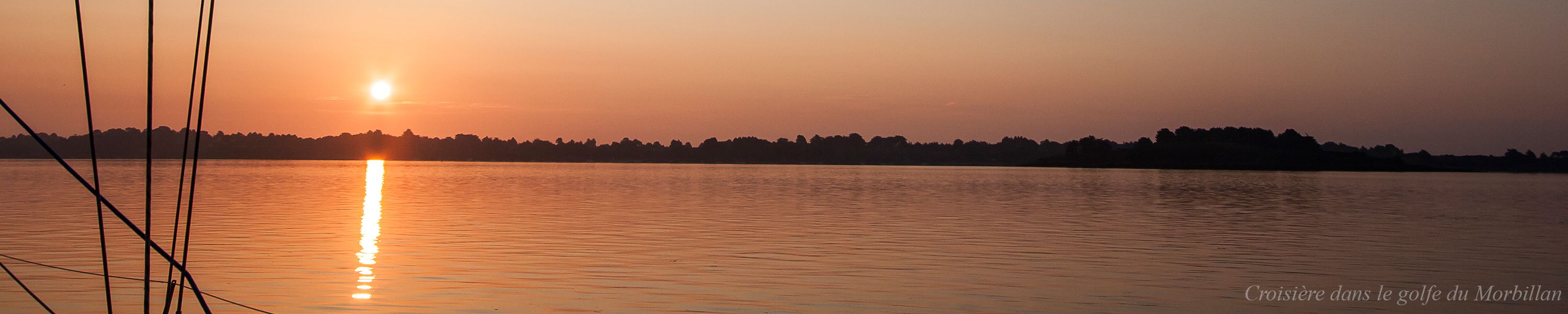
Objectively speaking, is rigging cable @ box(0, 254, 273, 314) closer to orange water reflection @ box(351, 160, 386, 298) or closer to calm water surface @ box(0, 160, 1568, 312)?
calm water surface @ box(0, 160, 1568, 312)

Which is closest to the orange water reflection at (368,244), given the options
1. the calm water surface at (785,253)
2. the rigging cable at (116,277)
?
the calm water surface at (785,253)

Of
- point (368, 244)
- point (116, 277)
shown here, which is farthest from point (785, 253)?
point (116, 277)

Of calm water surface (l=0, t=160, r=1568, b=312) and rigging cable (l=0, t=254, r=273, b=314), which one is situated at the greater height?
calm water surface (l=0, t=160, r=1568, b=312)

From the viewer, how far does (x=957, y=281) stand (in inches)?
768

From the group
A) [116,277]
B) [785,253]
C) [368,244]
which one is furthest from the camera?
[368,244]

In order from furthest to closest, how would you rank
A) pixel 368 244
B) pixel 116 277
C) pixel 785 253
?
1. pixel 368 244
2. pixel 785 253
3. pixel 116 277

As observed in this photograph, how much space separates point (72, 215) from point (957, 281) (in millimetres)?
25983

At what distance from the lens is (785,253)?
24.3 meters

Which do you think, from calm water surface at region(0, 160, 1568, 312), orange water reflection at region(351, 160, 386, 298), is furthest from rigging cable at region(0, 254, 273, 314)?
orange water reflection at region(351, 160, 386, 298)

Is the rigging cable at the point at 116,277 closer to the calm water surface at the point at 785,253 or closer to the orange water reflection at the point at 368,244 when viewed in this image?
the calm water surface at the point at 785,253

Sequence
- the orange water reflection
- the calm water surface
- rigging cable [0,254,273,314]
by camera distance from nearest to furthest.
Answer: rigging cable [0,254,273,314], the calm water surface, the orange water reflection

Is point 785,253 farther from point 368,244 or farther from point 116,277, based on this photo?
point 116,277

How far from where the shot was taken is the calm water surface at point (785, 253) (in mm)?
17109

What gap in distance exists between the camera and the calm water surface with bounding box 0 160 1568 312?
56.1 ft
